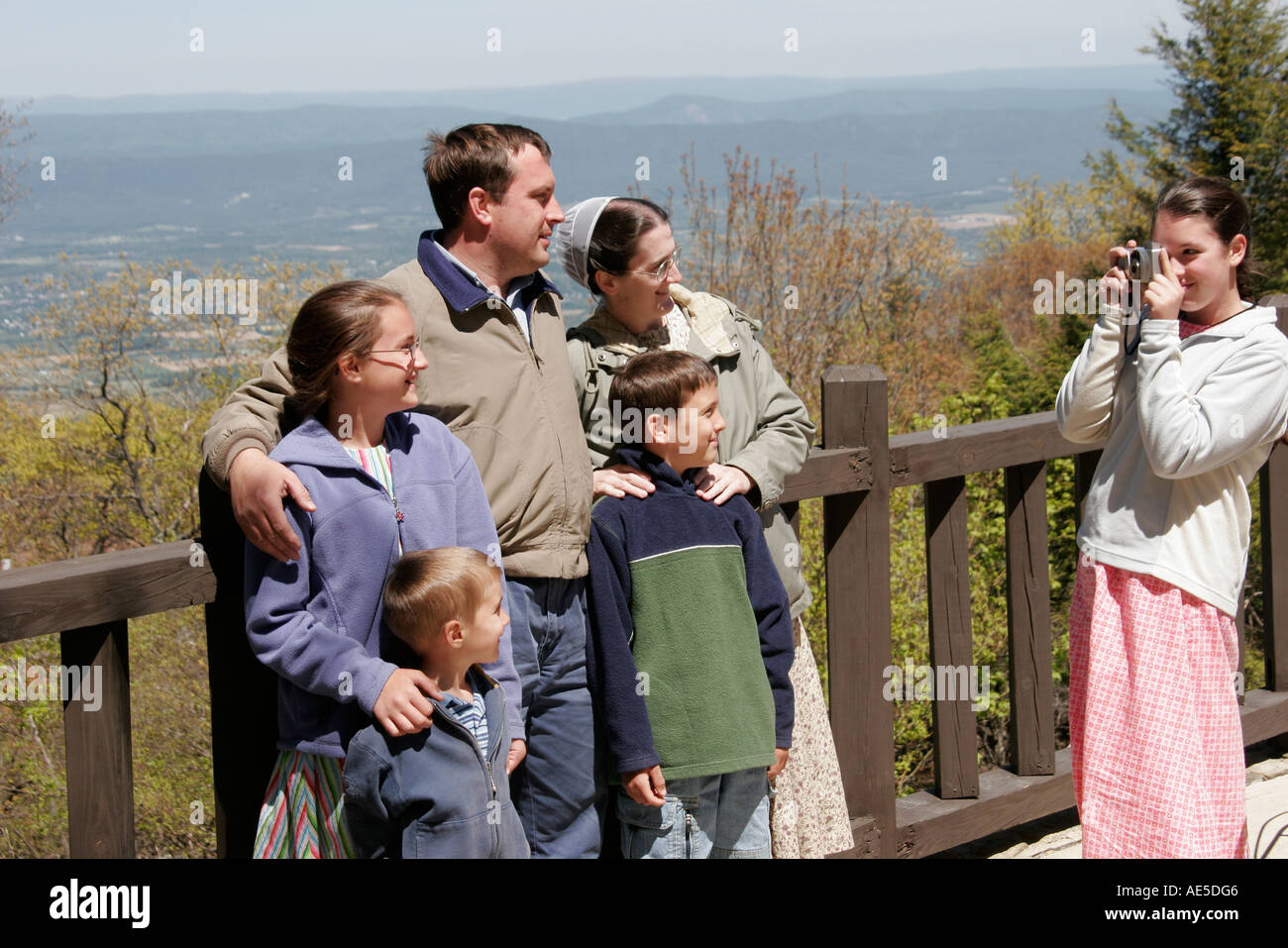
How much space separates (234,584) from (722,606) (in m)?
0.94

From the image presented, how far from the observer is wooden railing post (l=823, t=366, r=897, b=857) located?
3.10 m

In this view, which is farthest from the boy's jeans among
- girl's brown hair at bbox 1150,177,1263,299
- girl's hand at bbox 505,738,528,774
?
girl's brown hair at bbox 1150,177,1263,299

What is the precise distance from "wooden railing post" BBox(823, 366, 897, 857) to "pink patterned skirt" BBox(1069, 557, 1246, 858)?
64 centimetres

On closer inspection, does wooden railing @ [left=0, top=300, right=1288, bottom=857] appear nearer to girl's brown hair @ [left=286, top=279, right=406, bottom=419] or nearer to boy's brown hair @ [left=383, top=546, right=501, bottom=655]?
girl's brown hair @ [left=286, top=279, right=406, bottom=419]

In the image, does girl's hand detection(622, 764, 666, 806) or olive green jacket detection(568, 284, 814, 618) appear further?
olive green jacket detection(568, 284, 814, 618)

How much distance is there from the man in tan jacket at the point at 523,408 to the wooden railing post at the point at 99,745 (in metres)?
0.71

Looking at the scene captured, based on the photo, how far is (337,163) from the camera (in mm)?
38031

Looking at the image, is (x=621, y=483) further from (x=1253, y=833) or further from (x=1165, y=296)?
(x=1253, y=833)

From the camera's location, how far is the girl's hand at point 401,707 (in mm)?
1985

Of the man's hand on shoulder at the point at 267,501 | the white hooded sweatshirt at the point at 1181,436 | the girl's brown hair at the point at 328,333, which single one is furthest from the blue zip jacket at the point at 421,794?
the white hooded sweatshirt at the point at 1181,436

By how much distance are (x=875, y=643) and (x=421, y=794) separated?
59.7 inches

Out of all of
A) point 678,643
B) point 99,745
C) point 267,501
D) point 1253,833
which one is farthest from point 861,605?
point 99,745

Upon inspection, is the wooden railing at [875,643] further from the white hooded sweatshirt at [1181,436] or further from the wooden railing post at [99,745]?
the white hooded sweatshirt at [1181,436]

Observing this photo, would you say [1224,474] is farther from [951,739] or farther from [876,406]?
[951,739]
